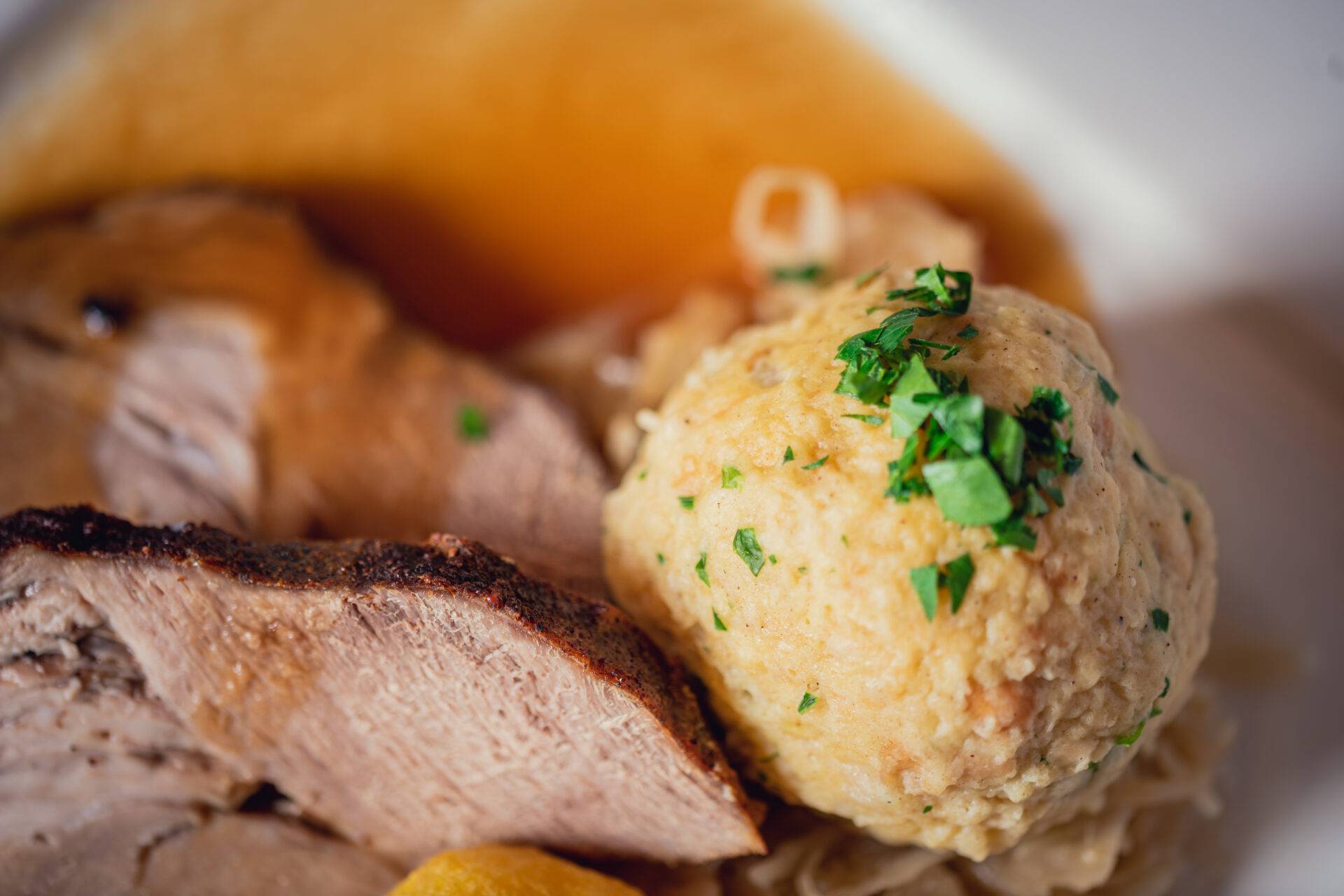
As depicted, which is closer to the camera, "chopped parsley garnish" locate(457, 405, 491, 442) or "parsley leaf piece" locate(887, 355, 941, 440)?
"parsley leaf piece" locate(887, 355, 941, 440)

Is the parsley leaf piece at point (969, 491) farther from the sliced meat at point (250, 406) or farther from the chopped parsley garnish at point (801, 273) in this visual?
the chopped parsley garnish at point (801, 273)

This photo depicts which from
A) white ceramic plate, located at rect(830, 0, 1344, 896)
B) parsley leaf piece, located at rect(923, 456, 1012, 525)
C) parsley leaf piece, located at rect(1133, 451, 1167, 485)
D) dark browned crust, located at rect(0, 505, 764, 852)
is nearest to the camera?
parsley leaf piece, located at rect(923, 456, 1012, 525)

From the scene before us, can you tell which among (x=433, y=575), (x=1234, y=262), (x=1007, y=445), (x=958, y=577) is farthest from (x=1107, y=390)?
(x=1234, y=262)

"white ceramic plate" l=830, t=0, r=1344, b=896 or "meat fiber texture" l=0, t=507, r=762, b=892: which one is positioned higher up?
"white ceramic plate" l=830, t=0, r=1344, b=896

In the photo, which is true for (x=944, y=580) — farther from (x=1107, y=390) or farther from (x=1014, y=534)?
(x=1107, y=390)

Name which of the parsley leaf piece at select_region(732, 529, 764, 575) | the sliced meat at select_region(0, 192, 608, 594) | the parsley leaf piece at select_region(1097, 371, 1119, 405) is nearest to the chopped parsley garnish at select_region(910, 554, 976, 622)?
the parsley leaf piece at select_region(732, 529, 764, 575)

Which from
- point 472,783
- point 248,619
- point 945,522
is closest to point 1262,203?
point 945,522

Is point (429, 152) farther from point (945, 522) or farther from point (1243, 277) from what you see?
point (1243, 277)

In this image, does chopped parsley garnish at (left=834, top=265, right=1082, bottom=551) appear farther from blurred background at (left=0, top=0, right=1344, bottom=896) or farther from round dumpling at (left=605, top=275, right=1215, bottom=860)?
blurred background at (left=0, top=0, right=1344, bottom=896)

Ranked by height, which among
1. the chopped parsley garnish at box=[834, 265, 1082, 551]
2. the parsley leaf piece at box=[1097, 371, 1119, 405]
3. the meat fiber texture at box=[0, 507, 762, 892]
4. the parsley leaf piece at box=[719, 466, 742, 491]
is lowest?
the meat fiber texture at box=[0, 507, 762, 892]
